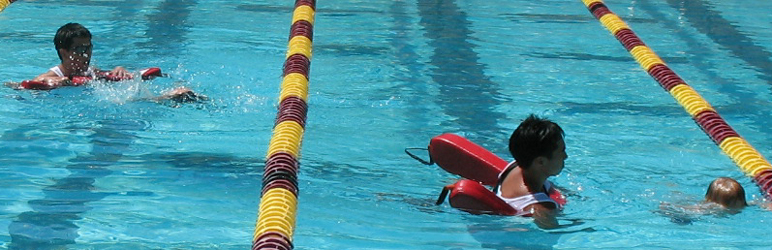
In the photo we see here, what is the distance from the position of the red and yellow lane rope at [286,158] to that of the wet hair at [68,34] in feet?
3.85

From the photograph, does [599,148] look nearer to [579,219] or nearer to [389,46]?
[579,219]

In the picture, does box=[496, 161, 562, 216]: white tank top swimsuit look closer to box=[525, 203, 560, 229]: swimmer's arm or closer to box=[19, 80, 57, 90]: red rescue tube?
box=[525, 203, 560, 229]: swimmer's arm

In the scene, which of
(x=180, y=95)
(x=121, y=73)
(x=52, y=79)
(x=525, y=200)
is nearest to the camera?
(x=525, y=200)

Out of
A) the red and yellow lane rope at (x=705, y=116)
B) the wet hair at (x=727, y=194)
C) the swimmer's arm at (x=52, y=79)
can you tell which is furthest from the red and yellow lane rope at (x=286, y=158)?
the red and yellow lane rope at (x=705, y=116)

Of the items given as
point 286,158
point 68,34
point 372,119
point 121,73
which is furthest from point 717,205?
point 68,34

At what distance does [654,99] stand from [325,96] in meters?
2.02

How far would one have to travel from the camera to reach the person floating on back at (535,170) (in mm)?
4598

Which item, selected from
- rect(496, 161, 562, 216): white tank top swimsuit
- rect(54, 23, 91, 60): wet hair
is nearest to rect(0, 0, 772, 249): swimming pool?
rect(496, 161, 562, 216): white tank top swimsuit

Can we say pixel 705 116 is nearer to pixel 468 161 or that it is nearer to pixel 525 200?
pixel 468 161

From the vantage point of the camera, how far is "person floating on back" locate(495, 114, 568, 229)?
15.1ft

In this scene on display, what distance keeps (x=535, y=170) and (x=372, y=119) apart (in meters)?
2.09

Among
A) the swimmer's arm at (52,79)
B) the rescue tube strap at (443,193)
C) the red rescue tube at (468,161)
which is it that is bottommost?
the rescue tube strap at (443,193)

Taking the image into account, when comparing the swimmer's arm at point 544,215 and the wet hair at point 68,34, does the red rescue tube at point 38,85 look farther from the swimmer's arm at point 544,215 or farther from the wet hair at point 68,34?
the swimmer's arm at point 544,215

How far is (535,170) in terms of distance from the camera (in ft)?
15.4
